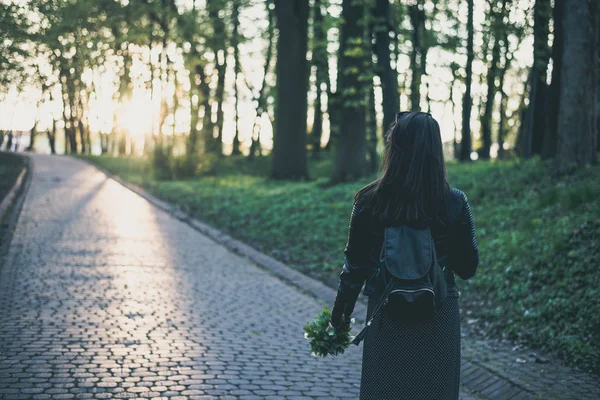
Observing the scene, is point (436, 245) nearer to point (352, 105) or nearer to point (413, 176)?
point (413, 176)

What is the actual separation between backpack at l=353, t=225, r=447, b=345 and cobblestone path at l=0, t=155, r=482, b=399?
2.46 m

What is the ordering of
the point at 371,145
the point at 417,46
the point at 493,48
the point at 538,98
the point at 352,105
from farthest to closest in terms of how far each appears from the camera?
the point at 417,46 → the point at 493,48 → the point at 371,145 → the point at 352,105 → the point at 538,98

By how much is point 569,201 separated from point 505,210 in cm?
132

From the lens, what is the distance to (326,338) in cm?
333

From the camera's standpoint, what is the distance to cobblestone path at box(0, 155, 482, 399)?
5.05m

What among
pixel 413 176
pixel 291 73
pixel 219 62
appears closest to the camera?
pixel 413 176

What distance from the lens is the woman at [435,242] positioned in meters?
2.92

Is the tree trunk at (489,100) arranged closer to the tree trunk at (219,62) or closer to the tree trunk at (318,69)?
the tree trunk at (318,69)

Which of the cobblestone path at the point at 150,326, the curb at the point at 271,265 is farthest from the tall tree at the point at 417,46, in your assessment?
the cobblestone path at the point at 150,326

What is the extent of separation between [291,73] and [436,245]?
63.9 feet

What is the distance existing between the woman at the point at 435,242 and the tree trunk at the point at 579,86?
891 centimetres

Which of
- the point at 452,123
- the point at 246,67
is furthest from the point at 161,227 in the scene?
the point at 452,123

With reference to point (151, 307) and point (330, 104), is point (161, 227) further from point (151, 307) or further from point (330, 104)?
point (151, 307)

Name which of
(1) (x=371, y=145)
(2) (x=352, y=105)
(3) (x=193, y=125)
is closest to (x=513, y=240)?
(2) (x=352, y=105)
